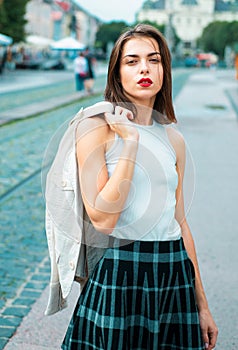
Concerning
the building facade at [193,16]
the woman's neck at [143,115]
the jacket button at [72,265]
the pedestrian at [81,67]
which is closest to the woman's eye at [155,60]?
the woman's neck at [143,115]

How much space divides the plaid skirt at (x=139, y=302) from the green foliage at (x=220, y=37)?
305ft

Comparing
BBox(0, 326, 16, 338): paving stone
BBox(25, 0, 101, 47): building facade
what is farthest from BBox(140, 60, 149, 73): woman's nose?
BBox(25, 0, 101, 47): building facade

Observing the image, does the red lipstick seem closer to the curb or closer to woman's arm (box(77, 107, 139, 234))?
woman's arm (box(77, 107, 139, 234))

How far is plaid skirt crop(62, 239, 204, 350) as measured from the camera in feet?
6.38

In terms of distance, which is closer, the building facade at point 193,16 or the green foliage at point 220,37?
the green foliage at point 220,37

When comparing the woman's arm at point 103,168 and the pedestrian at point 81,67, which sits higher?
the woman's arm at point 103,168

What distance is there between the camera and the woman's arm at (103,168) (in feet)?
5.88

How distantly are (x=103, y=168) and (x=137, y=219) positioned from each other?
0.66 ft

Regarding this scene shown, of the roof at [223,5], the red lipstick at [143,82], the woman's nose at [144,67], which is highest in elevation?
the woman's nose at [144,67]

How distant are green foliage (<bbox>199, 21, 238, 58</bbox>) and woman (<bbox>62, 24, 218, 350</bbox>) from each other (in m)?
92.9

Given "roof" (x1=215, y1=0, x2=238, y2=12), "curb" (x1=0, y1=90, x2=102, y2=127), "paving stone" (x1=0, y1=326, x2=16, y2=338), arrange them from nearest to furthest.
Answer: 1. "paving stone" (x1=0, y1=326, x2=16, y2=338)
2. "curb" (x1=0, y1=90, x2=102, y2=127)
3. "roof" (x1=215, y1=0, x2=238, y2=12)

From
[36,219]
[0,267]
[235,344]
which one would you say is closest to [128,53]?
[235,344]

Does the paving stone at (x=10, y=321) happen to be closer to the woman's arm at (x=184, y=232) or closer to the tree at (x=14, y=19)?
the woman's arm at (x=184, y=232)

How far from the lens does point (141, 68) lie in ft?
6.27
